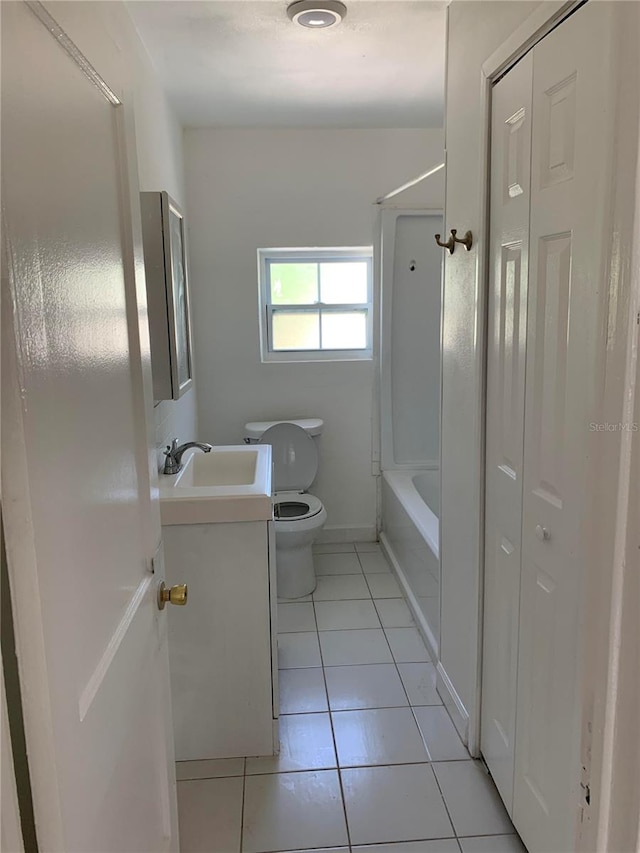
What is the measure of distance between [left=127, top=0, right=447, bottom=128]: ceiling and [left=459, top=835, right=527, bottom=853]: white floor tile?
2.55 metres

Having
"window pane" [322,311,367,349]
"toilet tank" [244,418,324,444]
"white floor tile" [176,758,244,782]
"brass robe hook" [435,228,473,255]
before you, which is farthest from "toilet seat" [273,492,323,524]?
"brass robe hook" [435,228,473,255]

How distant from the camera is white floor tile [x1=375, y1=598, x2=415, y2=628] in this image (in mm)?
2928

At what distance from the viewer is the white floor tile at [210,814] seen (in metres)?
1.75

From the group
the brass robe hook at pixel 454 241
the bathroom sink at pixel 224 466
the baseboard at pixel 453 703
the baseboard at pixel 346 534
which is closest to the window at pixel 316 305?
the baseboard at pixel 346 534

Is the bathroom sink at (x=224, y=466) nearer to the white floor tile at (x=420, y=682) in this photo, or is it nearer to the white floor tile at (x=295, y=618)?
the white floor tile at (x=295, y=618)

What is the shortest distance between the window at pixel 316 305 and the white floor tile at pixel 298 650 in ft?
5.57

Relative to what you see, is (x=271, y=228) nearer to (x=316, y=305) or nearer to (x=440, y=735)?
(x=316, y=305)

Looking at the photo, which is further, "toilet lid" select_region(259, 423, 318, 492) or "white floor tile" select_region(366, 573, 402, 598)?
"toilet lid" select_region(259, 423, 318, 492)

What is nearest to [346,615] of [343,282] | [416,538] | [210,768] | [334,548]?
[416,538]

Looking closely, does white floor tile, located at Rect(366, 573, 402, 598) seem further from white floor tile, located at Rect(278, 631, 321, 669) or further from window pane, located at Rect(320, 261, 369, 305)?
window pane, located at Rect(320, 261, 369, 305)

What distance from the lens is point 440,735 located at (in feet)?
7.07

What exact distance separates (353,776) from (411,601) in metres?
1.14

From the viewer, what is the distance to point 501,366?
1.71 metres

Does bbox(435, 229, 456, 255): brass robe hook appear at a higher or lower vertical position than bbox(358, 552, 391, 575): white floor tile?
higher
